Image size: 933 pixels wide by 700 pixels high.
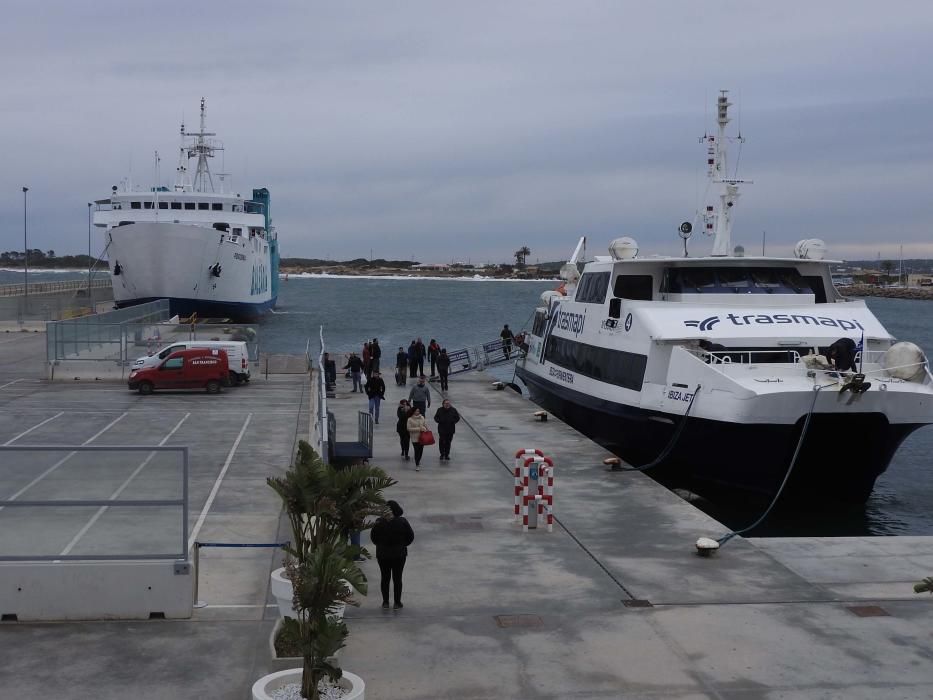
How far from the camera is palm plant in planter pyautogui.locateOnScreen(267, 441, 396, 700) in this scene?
7457 mm

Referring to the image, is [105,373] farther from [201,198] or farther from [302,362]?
[201,198]

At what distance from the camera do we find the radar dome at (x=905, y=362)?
18500 mm

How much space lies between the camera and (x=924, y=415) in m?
17.9

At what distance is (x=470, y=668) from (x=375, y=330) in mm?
84893

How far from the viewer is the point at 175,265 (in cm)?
6625

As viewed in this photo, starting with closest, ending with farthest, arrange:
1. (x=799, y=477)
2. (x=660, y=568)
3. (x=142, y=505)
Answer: (x=142, y=505) < (x=660, y=568) < (x=799, y=477)

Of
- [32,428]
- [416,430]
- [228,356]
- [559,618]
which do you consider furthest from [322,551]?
[228,356]

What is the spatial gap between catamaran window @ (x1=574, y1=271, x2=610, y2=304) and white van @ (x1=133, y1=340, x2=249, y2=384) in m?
12.9

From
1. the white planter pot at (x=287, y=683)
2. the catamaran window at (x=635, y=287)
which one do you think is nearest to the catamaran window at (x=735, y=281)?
the catamaran window at (x=635, y=287)

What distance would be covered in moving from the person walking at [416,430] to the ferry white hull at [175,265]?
50266 millimetres

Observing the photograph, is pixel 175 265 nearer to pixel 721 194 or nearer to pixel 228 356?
pixel 228 356

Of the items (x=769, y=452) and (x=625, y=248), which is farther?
(x=625, y=248)

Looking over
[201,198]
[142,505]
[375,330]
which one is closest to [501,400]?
[142,505]

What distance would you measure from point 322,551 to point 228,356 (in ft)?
89.0
